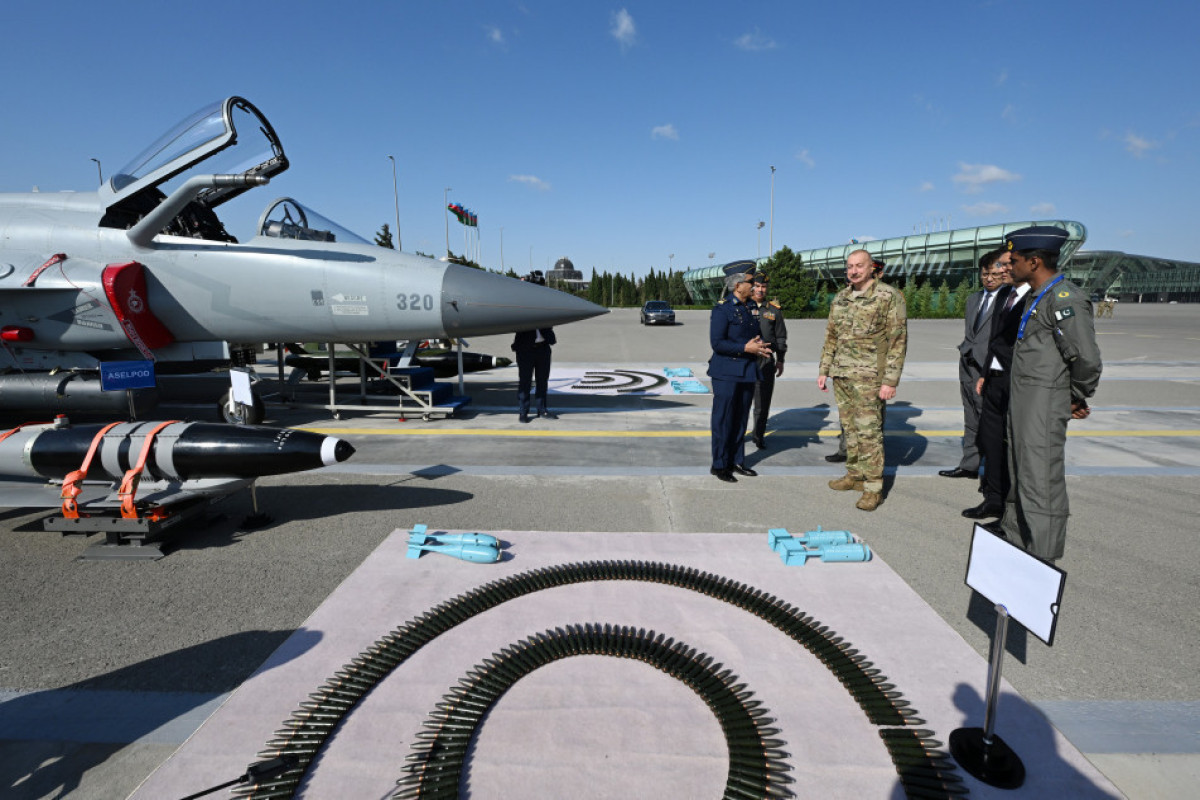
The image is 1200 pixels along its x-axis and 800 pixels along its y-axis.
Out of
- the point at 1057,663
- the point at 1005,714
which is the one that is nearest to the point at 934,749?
the point at 1005,714

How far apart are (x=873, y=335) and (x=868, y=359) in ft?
0.70

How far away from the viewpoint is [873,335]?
4832mm

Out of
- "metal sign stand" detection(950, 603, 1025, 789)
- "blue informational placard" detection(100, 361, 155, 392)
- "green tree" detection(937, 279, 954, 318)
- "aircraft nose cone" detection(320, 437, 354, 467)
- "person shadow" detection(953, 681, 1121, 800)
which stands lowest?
"person shadow" detection(953, 681, 1121, 800)

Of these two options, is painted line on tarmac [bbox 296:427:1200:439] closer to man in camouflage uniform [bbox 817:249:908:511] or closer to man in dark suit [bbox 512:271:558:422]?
man in dark suit [bbox 512:271:558:422]

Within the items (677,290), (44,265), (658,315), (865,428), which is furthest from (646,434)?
(677,290)

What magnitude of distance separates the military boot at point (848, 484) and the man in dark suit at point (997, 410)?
0.87 m

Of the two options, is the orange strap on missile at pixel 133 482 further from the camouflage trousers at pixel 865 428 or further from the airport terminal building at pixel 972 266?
the airport terminal building at pixel 972 266

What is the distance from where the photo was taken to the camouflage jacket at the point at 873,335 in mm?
4797

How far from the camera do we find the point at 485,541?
380cm

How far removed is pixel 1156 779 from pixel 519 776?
7.77 feet

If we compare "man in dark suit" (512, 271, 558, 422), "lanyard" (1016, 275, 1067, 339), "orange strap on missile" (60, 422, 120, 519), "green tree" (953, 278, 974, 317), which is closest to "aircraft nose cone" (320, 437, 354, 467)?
"orange strap on missile" (60, 422, 120, 519)

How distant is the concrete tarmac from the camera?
235 cm

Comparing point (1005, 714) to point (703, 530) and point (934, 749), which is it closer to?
point (934, 749)

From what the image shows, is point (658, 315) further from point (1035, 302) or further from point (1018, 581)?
point (1018, 581)
